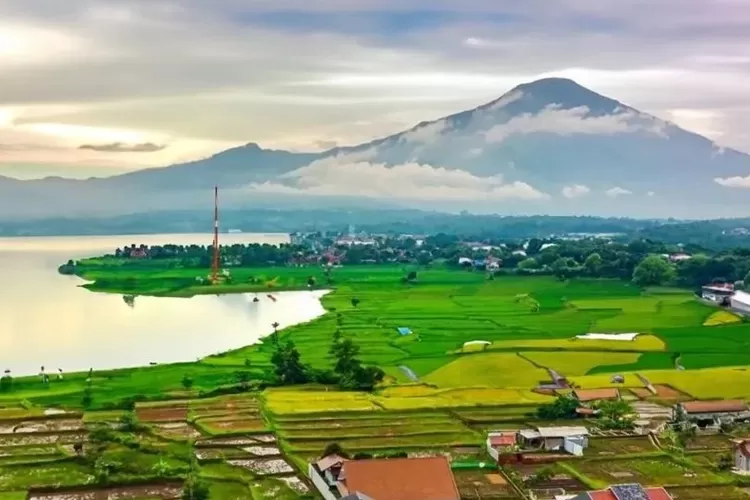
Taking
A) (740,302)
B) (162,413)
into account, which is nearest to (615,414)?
(162,413)

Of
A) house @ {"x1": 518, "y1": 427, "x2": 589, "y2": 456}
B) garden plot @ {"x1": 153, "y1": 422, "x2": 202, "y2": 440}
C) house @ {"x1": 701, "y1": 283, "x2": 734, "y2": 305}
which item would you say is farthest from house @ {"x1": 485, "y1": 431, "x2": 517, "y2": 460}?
house @ {"x1": 701, "y1": 283, "x2": 734, "y2": 305}

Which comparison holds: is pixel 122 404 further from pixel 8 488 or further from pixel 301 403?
pixel 8 488

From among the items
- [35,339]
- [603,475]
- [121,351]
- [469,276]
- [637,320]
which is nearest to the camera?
[603,475]

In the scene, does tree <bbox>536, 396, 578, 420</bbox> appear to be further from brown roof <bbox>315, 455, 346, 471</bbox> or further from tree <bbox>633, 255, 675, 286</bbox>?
tree <bbox>633, 255, 675, 286</bbox>

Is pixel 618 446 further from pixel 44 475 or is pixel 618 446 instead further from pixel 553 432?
pixel 44 475

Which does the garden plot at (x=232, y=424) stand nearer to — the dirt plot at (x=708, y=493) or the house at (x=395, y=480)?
the house at (x=395, y=480)

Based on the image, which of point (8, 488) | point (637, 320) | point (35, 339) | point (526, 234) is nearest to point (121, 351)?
point (35, 339)
